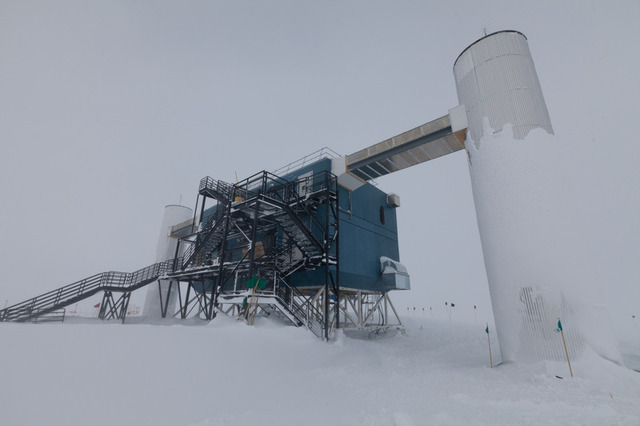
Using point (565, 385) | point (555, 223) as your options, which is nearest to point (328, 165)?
point (555, 223)

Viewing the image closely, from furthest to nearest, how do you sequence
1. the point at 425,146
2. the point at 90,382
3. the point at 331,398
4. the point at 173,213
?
the point at 173,213
the point at 425,146
the point at 331,398
the point at 90,382

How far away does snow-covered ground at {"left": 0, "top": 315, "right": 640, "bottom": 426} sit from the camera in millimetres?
5320

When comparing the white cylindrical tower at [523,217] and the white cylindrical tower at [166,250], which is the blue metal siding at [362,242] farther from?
the white cylindrical tower at [166,250]

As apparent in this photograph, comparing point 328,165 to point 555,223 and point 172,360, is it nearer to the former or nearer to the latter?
point 555,223

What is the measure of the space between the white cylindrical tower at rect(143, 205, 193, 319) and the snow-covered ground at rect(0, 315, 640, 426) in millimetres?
25020

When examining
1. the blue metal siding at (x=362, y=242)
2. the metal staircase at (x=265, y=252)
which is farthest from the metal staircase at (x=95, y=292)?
the blue metal siding at (x=362, y=242)

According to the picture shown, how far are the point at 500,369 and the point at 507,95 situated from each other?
37.1 feet

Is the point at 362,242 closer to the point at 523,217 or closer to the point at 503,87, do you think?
the point at 523,217

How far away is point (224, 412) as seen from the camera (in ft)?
19.2

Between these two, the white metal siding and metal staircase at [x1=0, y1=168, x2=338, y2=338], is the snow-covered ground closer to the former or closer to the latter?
metal staircase at [x1=0, y1=168, x2=338, y2=338]

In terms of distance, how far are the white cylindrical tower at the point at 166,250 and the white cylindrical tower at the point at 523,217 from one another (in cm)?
3147

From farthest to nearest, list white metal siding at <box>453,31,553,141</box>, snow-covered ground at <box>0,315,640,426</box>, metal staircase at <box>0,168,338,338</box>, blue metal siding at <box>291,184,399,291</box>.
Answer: blue metal siding at <box>291,184,399,291</box> → metal staircase at <box>0,168,338,338</box> → white metal siding at <box>453,31,553,141</box> → snow-covered ground at <box>0,315,640,426</box>

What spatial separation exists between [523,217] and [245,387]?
38.3 feet

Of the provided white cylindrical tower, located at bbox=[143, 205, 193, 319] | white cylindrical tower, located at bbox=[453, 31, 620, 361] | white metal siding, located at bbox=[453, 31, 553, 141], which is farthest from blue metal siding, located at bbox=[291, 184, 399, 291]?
white cylindrical tower, located at bbox=[143, 205, 193, 319]
